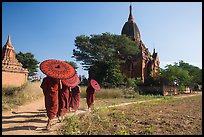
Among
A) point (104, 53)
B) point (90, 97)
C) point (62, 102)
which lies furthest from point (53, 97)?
point (104, 53)

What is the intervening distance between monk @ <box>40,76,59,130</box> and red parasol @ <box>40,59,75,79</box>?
17 centimetres

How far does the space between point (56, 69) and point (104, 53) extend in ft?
82.7

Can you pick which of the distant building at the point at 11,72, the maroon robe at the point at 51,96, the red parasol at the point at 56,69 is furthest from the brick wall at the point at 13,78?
the maroon robe at the point at 51,96

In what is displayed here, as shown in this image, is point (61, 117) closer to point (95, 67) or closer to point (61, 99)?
point (61, 99)

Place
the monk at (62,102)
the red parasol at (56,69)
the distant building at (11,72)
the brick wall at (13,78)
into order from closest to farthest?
the red parasol at (56,69) → the monk at (62,102) → the brick wall at (13,78) → the distant building at (11,72)

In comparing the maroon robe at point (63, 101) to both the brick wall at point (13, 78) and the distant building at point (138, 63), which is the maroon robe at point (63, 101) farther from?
the distant building at point (138, 63)

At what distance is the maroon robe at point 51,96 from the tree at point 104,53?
23.5 metres

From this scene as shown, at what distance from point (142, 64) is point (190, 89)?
11181 millimetres

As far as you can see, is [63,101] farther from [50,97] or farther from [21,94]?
[21,94]

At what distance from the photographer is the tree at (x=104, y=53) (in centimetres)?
3094

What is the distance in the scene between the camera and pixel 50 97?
20.7 ft

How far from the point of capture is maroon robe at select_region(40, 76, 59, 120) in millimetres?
6234

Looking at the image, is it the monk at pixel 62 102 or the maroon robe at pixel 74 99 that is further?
the maroon robe at pixel 74 99

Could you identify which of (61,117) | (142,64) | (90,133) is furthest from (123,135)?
(142,64)
